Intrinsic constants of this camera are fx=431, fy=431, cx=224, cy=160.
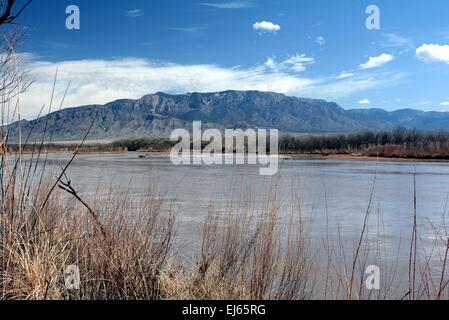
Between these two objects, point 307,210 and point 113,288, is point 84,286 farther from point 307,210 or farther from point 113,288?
point 307,210

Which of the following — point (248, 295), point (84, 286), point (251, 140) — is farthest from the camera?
point (251, 140)

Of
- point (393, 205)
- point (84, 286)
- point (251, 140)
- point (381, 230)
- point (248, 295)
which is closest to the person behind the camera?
point (248, 295)

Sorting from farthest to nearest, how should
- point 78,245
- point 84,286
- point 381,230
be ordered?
point 381,230 < point 78,245 < point 84,286

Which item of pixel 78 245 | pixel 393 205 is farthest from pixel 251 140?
pixel 78 245

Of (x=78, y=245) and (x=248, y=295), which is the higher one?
(x=78, y=245)

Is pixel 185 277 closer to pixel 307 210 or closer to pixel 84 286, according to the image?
pixel 84 286

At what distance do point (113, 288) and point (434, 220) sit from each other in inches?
285

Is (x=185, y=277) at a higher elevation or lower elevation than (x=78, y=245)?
lower

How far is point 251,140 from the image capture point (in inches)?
2554

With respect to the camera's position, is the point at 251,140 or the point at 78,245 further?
the point at 251,140
